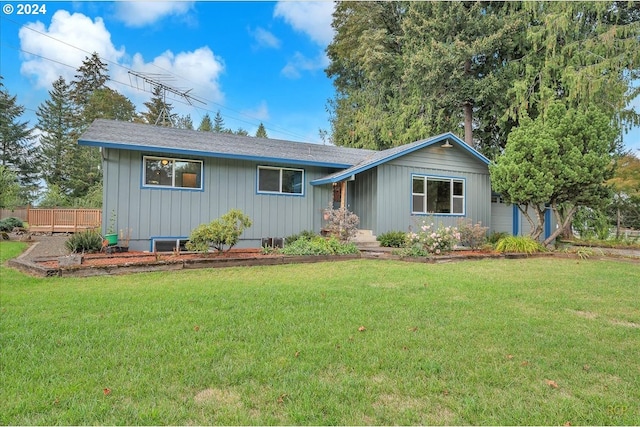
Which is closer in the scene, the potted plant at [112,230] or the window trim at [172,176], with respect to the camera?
the potted plant at [112,230]

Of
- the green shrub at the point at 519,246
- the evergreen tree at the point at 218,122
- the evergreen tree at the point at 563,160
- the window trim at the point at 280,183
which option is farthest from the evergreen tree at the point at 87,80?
the green shrub at the point at 519,246

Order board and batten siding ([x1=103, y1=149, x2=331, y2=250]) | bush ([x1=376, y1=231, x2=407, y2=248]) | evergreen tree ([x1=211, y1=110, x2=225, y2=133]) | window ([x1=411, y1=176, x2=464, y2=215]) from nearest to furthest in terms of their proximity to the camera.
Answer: board and batten siding ([x1=103, y1=149, x2=331, y2=250]) → bush ([x1=376, y1=231, x2=407, y2=248]) → window ([x1=411, y1=176, x2=464, y2=215]) → evergreen tree ([x1=211, y1=110, x2=225, y2=133])

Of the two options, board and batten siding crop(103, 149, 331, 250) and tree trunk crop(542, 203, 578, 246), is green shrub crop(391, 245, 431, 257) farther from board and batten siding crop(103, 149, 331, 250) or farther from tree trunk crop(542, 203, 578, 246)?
tree trunk crop(542, 203, 578, 246)

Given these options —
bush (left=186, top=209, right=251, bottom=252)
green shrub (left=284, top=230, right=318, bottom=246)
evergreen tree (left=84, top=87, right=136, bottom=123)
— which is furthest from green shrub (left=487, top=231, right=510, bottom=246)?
evergreen tree (left=84, top=87, right=136, bottom=123)

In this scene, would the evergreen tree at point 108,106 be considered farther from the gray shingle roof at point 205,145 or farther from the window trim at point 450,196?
the window trim at point 450,196

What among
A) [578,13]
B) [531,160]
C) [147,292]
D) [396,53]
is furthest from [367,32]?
[147,292]

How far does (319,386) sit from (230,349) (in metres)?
1.01

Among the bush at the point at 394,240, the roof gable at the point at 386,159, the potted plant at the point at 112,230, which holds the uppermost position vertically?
the roof gable at the point at 386,159

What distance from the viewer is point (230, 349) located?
3.06 metres

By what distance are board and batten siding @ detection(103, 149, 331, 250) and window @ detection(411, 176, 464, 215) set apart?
3154 mm

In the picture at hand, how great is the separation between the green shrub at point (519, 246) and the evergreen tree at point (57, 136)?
1496 inches

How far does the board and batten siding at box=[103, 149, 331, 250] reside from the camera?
9.35 meters

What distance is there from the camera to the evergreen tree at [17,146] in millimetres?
34312

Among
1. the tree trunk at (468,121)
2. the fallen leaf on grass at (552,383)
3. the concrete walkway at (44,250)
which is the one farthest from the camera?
the tree trunk at (468,121)
